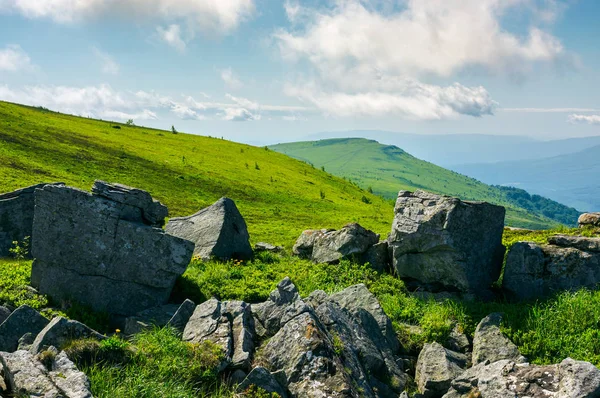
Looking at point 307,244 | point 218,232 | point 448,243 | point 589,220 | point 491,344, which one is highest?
point 589,220

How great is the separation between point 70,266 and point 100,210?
2.53 metres

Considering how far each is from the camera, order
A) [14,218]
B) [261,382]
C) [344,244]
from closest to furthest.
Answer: [261,382] → [14,218] → [344,244]

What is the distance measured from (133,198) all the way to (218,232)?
7.15m

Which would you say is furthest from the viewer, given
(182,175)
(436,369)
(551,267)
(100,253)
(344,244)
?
(182,175)

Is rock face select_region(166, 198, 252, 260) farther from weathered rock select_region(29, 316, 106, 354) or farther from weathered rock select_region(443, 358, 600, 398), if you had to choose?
weathered rock select_region(443, 358, 600, 398)

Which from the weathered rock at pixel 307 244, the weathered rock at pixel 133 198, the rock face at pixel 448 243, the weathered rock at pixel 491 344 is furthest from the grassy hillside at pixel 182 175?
the weathered rock at pixel 491 344

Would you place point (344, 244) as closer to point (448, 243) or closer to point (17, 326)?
point (448, 243)

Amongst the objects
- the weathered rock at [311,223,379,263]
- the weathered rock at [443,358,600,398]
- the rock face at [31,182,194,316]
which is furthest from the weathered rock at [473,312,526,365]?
the rock face at [31,182,194,316]

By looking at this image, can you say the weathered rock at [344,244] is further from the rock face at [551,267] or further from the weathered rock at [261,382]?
the weathered rock at [261,382]

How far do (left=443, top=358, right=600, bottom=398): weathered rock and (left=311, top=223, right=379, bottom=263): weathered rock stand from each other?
1203cm

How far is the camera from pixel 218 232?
86.6ft

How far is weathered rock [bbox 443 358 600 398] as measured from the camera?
1109 centimetres

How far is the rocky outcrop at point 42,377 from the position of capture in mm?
9453


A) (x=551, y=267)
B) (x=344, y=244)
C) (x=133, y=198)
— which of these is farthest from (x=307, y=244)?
(x=551, y=267)
